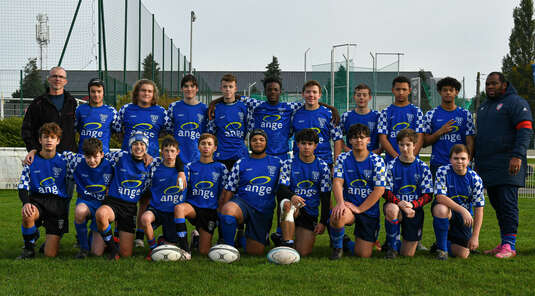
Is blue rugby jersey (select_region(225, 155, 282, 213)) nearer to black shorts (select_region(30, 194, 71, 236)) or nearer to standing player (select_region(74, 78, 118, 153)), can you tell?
standing player (select_region(74, 78, 118, 153))

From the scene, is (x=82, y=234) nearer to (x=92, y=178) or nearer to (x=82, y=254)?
(x=82, y=254)

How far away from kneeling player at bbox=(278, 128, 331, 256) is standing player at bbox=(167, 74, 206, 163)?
117 centimetres

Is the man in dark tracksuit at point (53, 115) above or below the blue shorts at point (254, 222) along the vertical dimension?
above

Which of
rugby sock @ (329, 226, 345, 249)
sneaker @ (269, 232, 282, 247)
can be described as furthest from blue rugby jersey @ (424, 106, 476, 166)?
sneaker @ (269, 232, 282, 247)

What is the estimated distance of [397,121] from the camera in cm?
534

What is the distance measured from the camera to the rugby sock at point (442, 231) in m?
4.55

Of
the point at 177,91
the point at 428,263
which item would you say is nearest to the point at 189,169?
the point at 428,263

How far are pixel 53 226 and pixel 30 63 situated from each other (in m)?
9.00

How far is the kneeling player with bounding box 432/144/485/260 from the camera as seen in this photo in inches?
179

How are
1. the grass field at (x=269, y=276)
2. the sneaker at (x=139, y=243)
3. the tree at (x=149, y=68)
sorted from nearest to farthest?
the grass field at (x=269, y=276) → the sneaker at (x=139, y=243) → the tree at (x=149, y=68)

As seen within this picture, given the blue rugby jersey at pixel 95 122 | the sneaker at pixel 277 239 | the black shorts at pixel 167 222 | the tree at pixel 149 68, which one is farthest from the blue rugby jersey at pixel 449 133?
the tree at pixel 149 68

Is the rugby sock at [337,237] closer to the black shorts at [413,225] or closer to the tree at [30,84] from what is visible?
the black shorts at [413,225]

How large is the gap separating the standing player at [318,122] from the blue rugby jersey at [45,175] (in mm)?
2397

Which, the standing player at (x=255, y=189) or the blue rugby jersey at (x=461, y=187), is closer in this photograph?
the blue rugby jersey at (x=461, y=187)
